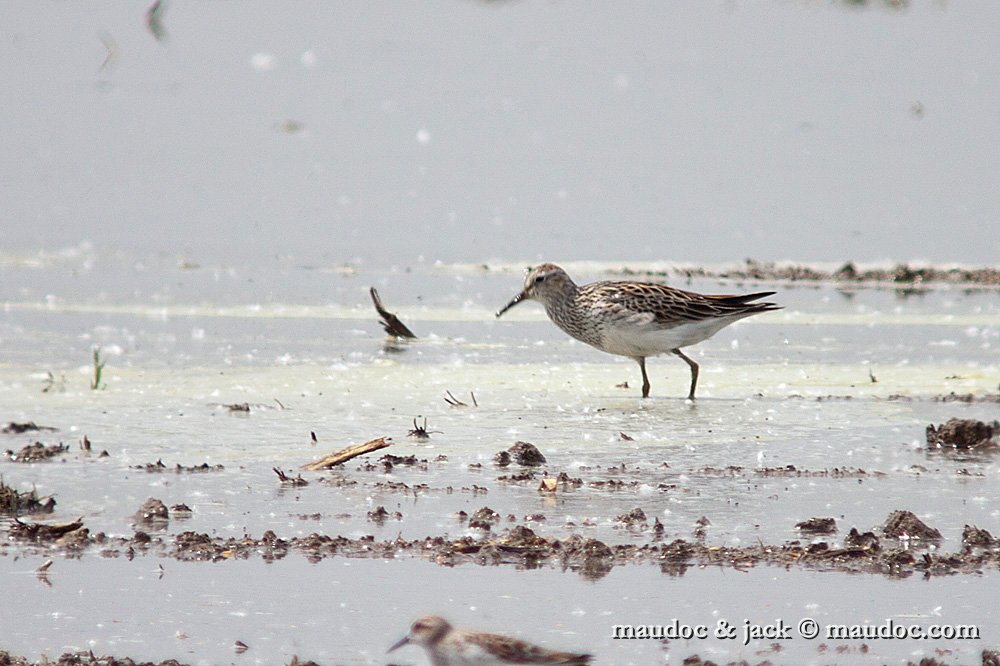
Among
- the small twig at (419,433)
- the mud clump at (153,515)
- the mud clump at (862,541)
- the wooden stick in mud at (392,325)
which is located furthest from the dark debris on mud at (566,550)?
the wooden stick in mud at (392,325)

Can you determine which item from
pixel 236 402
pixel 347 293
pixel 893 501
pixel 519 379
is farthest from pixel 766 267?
pixel 893 501

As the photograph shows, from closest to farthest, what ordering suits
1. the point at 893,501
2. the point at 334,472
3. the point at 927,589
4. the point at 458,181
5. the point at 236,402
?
the point at 927,589
the point at 893,501
the point at 334,472
the point at 236,402
the point at 458,181

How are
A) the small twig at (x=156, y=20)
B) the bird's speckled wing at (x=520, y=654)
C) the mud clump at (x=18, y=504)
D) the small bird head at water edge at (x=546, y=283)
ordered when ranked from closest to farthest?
the bird's speckled wing at (x=520, y=654) < the mud clump at (x=18, y=504) < the small bird head at water edge at (x=546, y=283) < the small twig at (x=156, y=20)

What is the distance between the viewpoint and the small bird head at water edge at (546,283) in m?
12.8

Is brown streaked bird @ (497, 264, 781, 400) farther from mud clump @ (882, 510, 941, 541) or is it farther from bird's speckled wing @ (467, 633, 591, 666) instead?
bird's speckled wing @ (467, 633, 591, 666)

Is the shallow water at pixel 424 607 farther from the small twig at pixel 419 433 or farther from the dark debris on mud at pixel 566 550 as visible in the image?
the small twig at pixel 419 433

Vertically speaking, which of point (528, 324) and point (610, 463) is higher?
point (528, 324)

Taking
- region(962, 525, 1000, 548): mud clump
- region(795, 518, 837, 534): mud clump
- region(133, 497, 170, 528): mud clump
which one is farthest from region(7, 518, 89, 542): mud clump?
region(962, 525, 1000, 548): mud clump

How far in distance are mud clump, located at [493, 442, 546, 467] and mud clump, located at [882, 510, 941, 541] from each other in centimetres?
206

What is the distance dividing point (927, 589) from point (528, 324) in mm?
9044

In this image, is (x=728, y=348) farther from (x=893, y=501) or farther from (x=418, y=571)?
(x=418, y=571)

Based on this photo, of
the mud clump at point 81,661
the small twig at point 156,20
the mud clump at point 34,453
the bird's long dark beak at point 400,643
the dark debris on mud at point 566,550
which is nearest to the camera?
the bird's long dark beak at point 400,643

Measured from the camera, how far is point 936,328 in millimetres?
14359

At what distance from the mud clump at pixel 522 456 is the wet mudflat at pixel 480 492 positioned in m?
0.01
